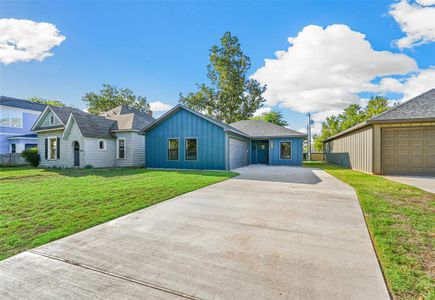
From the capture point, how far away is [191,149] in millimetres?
13562

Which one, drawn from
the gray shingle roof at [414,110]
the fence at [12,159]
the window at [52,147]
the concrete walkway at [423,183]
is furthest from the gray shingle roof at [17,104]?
the concrete walkway at [423,183]

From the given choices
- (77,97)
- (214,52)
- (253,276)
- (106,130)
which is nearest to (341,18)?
(253,276)

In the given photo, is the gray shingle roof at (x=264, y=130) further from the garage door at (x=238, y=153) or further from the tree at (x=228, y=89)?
the tree at (x=228, y=89)

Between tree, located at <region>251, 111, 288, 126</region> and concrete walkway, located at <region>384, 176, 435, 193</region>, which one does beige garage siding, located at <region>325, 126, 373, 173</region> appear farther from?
tree, located at <region>251, 111, 288, 126</region>

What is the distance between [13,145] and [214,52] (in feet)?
86.0

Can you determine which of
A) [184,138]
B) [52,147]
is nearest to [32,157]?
[52,147]

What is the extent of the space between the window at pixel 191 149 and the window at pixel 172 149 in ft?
2.82

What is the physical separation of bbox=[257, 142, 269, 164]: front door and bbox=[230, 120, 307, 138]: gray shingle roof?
127cm

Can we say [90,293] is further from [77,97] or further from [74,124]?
[77,97]

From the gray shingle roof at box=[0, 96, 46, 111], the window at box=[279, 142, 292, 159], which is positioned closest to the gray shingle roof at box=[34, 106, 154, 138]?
the gray shingle roof at box=[0, 96, 46, 111]

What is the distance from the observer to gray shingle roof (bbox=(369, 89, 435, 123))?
32.1 ft

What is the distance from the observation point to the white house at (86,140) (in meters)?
14.2

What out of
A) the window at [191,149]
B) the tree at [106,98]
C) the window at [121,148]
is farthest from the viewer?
the tree at [106,98]

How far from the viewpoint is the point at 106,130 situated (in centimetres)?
1568
